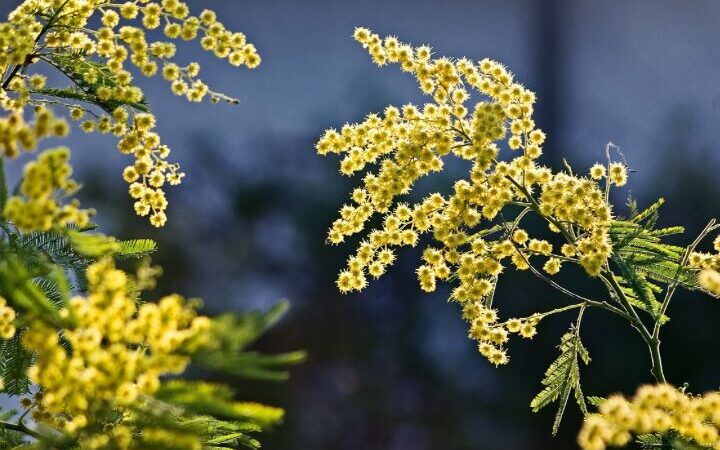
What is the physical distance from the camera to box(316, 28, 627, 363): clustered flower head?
227 cm

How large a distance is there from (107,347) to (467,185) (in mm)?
1274

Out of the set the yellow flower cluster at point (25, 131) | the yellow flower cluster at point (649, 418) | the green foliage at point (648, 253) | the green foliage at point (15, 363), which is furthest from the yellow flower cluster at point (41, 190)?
the green foliage at point (648, 253)

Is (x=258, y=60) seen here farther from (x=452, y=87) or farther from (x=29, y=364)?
(x=29, y=364)

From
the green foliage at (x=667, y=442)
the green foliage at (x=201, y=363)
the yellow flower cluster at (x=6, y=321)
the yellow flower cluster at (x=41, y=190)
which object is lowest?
the green foliage at (x=201, y=363)

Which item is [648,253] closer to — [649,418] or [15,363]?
[649,418]

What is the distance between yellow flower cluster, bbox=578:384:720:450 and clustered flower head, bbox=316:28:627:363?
0.45 m

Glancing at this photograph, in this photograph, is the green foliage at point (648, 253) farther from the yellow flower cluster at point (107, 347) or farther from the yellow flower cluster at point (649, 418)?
the yellow flower cluster at point (107, 347)

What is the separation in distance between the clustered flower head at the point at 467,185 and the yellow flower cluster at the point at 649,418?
0.45 metres

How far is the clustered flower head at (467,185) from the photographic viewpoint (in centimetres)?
227

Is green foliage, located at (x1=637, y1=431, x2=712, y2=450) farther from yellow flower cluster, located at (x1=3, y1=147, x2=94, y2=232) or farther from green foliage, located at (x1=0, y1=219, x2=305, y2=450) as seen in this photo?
yellow flower cluster, located at (x1=3, y1=147, x2=94, y2=232)

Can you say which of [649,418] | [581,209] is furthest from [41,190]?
[581,209]

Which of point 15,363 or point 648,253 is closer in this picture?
point 15,363

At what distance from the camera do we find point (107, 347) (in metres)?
1.26

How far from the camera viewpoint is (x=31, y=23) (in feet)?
6.81
